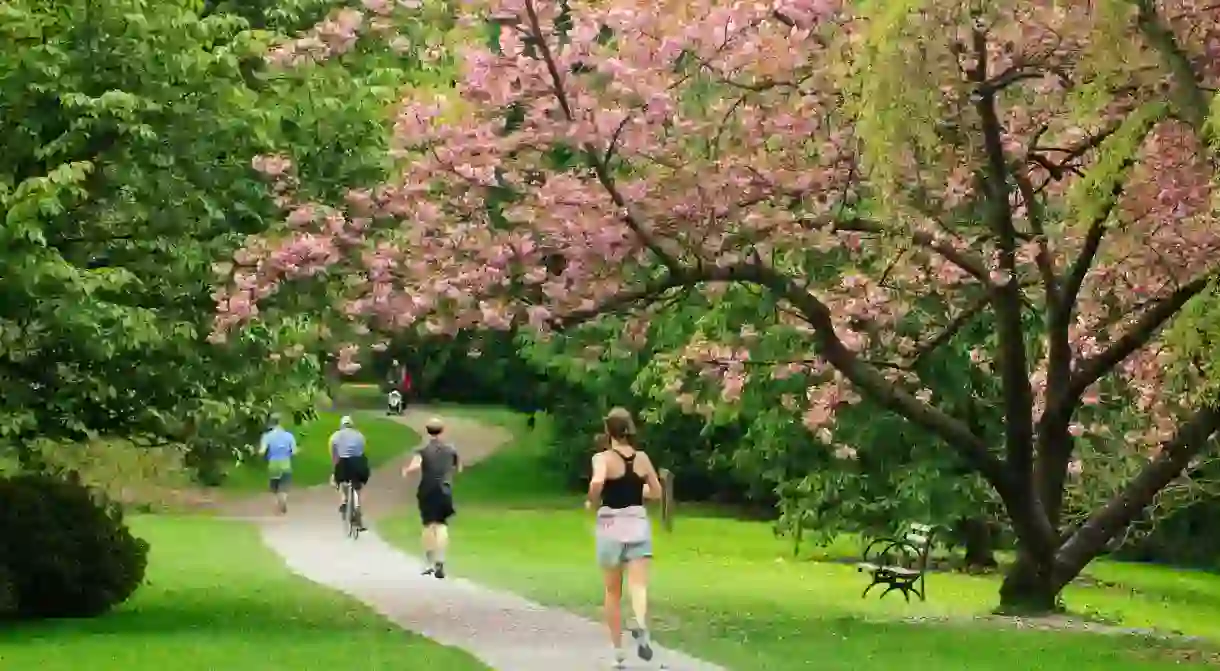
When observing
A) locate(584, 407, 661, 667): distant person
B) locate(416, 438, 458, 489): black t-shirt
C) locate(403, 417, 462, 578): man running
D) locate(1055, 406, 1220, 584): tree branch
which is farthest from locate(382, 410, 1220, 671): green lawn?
locate(416, 438, 458, 489): black t-shirt

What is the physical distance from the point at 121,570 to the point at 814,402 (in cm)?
748

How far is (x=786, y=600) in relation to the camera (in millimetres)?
22672

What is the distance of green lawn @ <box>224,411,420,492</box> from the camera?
52.7 metres

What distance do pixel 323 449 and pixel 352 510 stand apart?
1243 inches

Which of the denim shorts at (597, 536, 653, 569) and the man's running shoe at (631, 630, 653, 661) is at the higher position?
the denim shorts at (597, 536, 653, 569)

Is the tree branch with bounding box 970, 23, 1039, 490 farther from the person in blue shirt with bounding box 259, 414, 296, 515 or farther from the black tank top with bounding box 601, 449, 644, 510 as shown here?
the person in blue shirt with bounding box 259, 414, 296, 515

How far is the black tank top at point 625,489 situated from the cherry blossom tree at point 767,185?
2.76 metres

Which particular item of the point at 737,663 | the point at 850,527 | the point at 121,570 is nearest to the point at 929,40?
the point at 737,663

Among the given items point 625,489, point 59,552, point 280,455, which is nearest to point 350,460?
point 280,455

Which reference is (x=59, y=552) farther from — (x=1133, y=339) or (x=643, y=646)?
(x=1133, y=339)

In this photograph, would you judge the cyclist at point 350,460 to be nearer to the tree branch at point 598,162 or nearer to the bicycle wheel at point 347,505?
the bicycle wheel at point 347,505

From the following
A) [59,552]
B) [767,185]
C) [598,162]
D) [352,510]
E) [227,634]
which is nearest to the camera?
[598,162]

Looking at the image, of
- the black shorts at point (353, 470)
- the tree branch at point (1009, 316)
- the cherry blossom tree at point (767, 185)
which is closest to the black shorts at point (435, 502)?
the cherry blossom tree at point (767, 185)

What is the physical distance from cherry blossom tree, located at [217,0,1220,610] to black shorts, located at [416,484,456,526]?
4.34m
